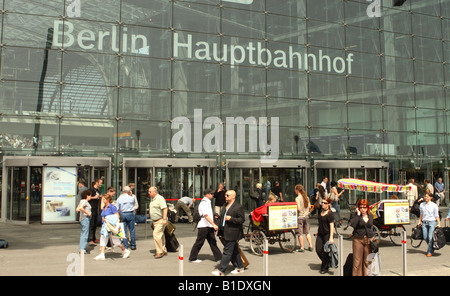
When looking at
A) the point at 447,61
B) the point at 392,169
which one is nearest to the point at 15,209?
the point at 392,169

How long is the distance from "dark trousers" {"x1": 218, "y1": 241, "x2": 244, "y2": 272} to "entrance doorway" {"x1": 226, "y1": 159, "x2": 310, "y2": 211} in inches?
444

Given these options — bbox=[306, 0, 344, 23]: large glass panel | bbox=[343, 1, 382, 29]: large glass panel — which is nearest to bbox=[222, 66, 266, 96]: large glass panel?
bbox=[306, 0, 344, 23]: large glass panel

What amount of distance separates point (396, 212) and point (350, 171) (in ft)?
33.1

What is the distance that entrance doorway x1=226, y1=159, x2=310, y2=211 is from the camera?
21.3 metres

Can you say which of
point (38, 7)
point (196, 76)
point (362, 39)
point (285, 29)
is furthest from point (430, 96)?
point (38, 7)

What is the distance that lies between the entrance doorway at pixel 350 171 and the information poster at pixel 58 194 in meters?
11.2

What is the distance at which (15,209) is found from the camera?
720 inches

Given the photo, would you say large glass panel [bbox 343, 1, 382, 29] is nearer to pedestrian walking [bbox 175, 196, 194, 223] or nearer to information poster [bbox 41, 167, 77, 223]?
pedestrian walking [bbox 175, 196, 194, 223]

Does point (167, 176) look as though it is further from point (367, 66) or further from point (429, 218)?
point (367, 66)

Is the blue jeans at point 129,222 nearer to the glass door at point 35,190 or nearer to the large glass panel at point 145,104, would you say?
the glass door at point 35,190

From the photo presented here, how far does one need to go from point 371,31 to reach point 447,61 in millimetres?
5504

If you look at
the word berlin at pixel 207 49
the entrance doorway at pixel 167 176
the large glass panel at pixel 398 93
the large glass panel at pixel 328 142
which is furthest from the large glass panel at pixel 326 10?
the entrance doorway at pixel 167 176

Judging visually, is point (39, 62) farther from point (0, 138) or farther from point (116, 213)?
point (116, 213)

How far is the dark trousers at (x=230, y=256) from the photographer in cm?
948
